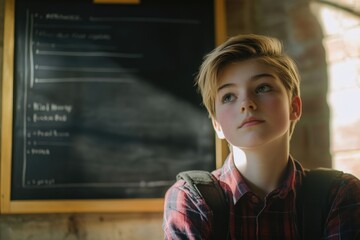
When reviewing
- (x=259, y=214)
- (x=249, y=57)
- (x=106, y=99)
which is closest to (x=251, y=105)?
(x=249, y=57)

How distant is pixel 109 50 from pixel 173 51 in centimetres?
23

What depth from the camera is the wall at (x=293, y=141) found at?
1.38 metres

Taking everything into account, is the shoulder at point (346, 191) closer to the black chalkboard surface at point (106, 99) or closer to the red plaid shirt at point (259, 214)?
the red plaid shirt at point (259, 214)

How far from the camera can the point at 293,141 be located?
4.87ft

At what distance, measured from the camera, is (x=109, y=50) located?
1.53 metres

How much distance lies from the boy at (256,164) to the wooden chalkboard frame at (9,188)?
0.48m

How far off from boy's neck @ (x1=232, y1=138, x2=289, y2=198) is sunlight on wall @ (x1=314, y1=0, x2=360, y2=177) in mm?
370

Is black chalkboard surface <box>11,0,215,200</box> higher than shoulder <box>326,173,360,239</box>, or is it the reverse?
black chalkboard surface <box>11,0,215,200</box>

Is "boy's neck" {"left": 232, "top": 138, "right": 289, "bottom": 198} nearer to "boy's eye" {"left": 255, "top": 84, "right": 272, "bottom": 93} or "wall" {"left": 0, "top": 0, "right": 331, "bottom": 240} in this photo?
"boy's eye" {"left": 255, "top": 84, "right": 272, "bottom": 93}

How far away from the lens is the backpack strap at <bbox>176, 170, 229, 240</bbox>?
37.2 inches

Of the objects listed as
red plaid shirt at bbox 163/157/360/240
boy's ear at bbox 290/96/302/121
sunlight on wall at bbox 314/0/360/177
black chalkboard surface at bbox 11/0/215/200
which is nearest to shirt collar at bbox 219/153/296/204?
red plaid shirt at bbox 163/157/360/240

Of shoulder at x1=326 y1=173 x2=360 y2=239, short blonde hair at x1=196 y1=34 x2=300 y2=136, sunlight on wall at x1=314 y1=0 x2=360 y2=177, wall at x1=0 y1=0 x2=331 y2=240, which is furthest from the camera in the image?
wall at x1=0 y1=0 x2=331 y2=240

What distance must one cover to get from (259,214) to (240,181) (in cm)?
9

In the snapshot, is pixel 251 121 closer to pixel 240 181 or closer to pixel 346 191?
pixel 240 181
